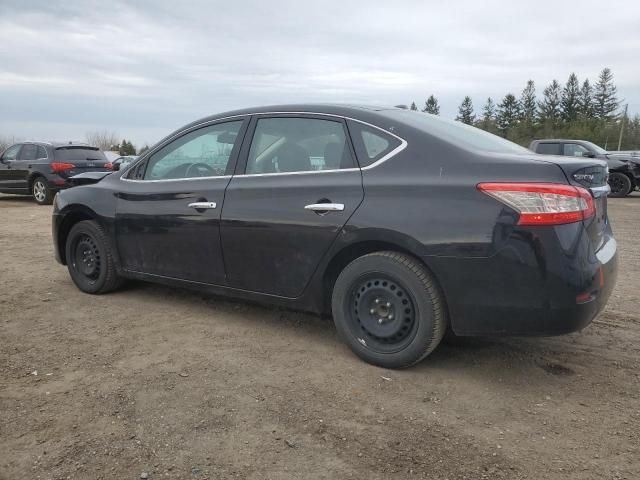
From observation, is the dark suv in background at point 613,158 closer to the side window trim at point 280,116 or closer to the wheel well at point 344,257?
the side window trim at point 280,116

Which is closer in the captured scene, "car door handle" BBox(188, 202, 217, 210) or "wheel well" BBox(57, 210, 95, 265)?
"car door handle" BBox(188, 202, 217, 210)

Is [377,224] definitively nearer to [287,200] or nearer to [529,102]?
[287,200]

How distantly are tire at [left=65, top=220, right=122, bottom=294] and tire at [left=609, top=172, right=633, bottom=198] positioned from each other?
14.4 meters

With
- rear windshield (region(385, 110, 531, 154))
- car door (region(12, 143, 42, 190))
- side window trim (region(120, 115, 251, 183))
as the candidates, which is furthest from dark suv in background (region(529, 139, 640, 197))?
car door (region(12, 143, 42, 190))

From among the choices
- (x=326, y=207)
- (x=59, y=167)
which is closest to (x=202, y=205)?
(x=326, y=207)

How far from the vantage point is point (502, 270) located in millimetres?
2752

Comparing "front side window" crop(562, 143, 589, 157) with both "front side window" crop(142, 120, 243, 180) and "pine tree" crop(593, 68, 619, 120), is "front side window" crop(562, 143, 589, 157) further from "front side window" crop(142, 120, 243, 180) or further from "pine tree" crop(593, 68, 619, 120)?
"pine tree" crop(593, 68, 619, 120)

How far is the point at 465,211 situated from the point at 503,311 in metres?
0.56

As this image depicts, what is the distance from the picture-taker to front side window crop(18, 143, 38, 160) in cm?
1309

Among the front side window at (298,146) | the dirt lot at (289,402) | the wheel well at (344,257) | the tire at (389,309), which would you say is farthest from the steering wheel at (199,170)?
the tire at (389,309)

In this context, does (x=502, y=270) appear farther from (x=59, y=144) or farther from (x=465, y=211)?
(x=59, y=144)

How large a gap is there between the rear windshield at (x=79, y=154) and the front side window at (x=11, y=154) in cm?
149

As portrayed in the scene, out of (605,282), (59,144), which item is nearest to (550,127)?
(59,144)

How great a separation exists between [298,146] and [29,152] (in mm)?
11953
